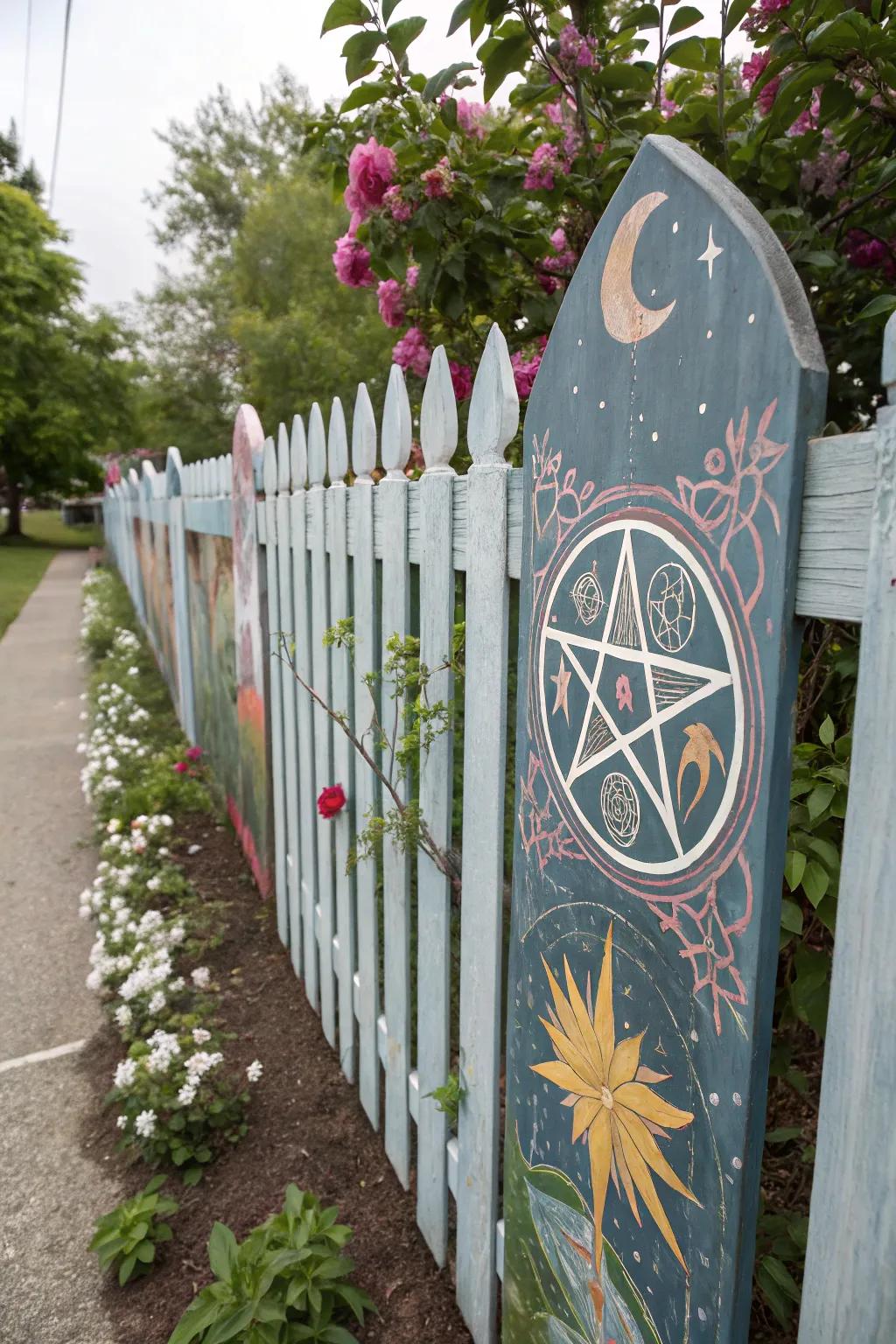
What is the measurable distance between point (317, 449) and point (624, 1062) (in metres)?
1.99

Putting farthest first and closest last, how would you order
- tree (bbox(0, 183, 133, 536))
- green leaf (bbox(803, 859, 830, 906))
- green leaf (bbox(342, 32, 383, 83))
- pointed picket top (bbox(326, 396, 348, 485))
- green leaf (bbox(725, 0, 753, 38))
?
tree (bbox(0, 183, 133, 536)), pointed picket top (bbox(326, 396, 348, 485)), green leaf (bbox(342, 32, 383, 83)), green leaf (bbox(725, 0, 753, 38)), green leaf (bbox(803, 859, 830, 906))

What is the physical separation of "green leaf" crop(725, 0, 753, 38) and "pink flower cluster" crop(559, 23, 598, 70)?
345 millimetres

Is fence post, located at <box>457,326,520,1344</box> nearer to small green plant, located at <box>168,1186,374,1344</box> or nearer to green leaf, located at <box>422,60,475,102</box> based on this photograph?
small green plant, located at <box>168,1186,374,1344</box>

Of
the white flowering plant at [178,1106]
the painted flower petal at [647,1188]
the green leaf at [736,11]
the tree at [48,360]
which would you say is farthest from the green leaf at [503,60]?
the tree at [48,360]

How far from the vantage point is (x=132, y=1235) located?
2.12 meters

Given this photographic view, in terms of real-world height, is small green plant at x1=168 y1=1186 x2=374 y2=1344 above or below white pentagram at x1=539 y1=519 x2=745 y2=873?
below

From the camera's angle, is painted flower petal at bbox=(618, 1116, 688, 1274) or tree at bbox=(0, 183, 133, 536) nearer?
painted flower petal at bbox=(618, 1116, 688, 1274)

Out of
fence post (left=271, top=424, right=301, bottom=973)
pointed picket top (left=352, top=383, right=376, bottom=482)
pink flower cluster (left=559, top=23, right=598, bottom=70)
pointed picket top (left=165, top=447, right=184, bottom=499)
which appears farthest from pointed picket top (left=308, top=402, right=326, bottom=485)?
pointed picket top (left=165, top=447, right=184, bottom=499)

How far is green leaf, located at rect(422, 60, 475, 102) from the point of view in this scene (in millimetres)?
1938

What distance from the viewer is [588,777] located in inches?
48.2

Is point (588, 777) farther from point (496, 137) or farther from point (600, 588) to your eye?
point (496, 137)

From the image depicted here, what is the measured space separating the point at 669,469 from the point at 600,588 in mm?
203

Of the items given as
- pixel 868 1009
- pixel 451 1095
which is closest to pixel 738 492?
pixel 868 1009

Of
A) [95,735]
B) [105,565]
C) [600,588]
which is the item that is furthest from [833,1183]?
[105,565]
